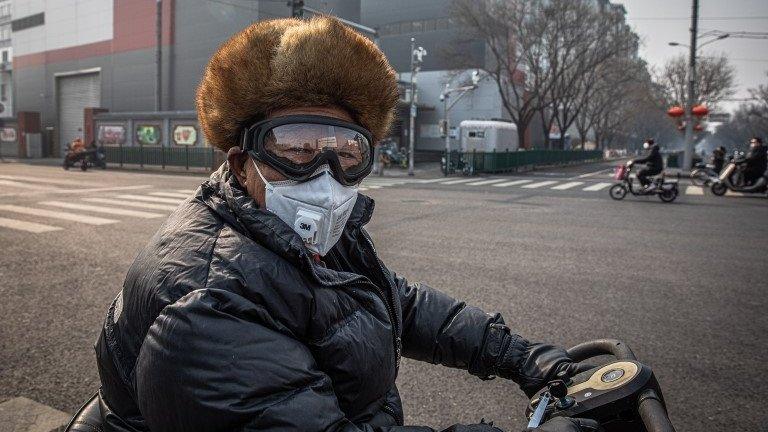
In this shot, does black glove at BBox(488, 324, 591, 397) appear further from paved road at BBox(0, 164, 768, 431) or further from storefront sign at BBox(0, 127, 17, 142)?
storefront sign at BBox(0, 127, 17, 142)

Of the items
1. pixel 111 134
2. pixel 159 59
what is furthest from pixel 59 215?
pixel 159 59

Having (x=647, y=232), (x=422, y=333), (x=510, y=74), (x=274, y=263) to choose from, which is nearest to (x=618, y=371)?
(x=422, y=333)

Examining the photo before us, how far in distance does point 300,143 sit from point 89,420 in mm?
901

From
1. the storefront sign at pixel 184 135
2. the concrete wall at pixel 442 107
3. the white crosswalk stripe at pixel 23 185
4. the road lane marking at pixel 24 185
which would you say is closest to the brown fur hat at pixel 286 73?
the road lane marking at pixel 24 185

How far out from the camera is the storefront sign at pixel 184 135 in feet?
95.0

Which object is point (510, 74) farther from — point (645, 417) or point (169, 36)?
point (645, 417)

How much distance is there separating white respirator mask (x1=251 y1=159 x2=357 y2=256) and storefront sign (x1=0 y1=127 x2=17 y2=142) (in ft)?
154

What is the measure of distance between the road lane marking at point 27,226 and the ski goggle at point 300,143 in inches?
306

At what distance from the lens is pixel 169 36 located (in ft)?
120

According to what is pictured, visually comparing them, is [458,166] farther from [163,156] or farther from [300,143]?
[300,143]

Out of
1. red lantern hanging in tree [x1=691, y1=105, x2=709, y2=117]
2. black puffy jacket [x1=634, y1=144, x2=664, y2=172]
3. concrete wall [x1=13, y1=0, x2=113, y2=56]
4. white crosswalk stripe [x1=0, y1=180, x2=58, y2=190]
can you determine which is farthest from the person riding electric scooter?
concrete wall [x1=13, y1=0, x2=113, y2=56]

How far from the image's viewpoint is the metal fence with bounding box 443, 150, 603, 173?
26.2 metres

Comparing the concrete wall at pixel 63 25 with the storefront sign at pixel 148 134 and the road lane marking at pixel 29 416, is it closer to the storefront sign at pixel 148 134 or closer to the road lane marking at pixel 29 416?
the storefront sign at pixel 148 134

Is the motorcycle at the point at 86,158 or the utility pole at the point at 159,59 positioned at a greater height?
the utility pole at the point at 159,59
